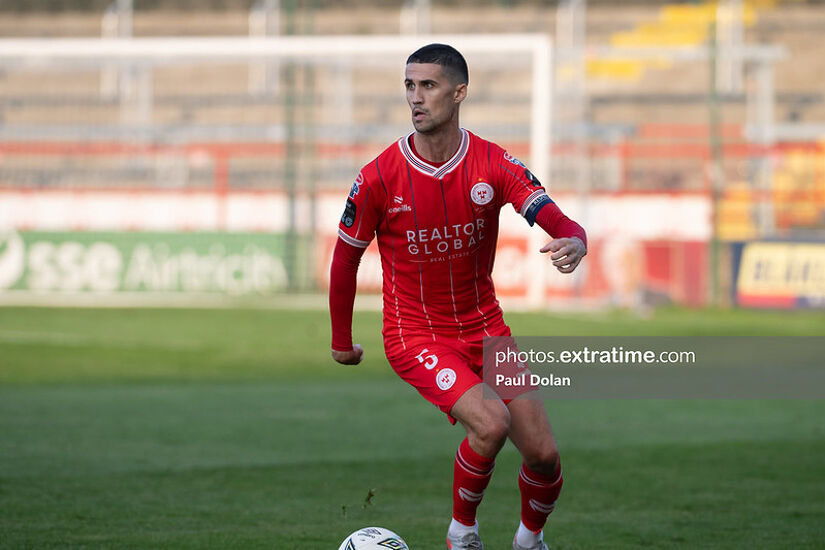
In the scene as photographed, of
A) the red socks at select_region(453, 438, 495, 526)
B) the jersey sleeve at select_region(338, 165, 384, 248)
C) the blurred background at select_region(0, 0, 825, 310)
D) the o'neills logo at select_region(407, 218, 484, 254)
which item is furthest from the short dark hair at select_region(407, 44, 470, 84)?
the blurred background at select_region(0, 0, 825, 310)

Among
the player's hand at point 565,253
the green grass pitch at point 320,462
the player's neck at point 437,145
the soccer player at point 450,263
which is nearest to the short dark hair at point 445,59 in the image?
the soccer player at point 450,263

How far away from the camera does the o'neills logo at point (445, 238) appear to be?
17.6 feet

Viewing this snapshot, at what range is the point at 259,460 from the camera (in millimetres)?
8109

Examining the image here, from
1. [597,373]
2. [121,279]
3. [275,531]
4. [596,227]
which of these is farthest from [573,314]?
[275,531]

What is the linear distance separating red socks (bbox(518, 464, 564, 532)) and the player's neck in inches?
58.7

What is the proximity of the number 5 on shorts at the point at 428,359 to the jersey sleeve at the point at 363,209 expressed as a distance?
559 millimetres

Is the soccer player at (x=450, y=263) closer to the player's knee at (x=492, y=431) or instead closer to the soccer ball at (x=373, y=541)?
the player's knee at (x=492, y=431)

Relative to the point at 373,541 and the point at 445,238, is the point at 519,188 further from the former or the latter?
the point at 373,541

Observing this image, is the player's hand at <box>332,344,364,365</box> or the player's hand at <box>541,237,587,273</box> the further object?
the player's hand at <box>332,344,364,365</box>

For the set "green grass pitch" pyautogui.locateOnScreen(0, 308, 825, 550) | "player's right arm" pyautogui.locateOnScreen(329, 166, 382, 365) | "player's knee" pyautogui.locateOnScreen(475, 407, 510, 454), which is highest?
"player's right arm" pyautogui.locateOnScreen(329, 166, 382, 365)

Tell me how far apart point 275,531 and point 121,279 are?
1640 centimetres

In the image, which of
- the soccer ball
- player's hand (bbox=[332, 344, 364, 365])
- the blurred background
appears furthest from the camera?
the blurred background

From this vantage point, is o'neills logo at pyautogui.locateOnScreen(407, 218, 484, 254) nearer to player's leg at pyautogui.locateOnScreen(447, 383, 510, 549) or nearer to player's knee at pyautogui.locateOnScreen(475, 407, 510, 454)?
player's leg at pyautogui.locateOnScreen(447, 383, 510, 549)

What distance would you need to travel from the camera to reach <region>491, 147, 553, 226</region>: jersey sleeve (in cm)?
528
